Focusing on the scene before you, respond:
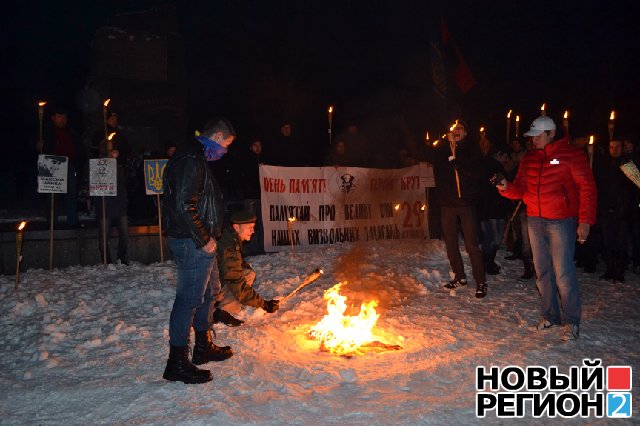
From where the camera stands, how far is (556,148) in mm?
5984

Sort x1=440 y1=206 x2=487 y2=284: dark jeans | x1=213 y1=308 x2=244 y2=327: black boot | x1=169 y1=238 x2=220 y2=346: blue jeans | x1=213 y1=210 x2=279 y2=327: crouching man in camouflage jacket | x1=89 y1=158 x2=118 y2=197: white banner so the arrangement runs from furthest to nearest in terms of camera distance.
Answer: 1. x1=89 y1=158 x2=118 y2=197: white banner
2. x1=440 y1=206 x2=487 y2=284: dark jeans
3. x1=213 y1=308 x2=244 y2=327: black boot
4. x1=213 y1=210 x2=279 y2=327: crouching man in camouflage jacket
5. x1=169 y1=238 x2=220 y2=346: blue jeans

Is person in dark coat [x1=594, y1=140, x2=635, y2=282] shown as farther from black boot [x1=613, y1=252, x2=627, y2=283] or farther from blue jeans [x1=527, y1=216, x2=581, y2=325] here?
blue jeans [x1=527, y1=216, x2=581, y2=325]

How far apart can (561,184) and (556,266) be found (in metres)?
0.87

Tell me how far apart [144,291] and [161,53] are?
1069 centimetres

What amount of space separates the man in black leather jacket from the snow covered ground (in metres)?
0.31

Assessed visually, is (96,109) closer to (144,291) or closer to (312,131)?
(312,131)

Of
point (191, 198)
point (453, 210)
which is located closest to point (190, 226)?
point (191, 198)

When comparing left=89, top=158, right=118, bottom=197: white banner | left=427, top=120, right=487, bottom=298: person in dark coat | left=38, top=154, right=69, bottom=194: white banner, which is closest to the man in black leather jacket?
left=427, top=120, right=487, bottom=298: person in dark coat

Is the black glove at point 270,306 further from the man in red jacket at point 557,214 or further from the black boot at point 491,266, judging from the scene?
the black boot at point 491,266

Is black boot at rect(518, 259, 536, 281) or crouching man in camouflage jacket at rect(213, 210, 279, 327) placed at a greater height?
crouching man in camouflage jacket at rect(213, 210, 279, 327)

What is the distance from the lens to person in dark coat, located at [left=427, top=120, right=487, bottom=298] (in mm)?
7852

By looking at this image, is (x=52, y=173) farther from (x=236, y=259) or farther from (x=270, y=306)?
(x=270, y=306)

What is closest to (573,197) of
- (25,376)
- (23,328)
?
(25,376)

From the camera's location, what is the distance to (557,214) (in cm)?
595
